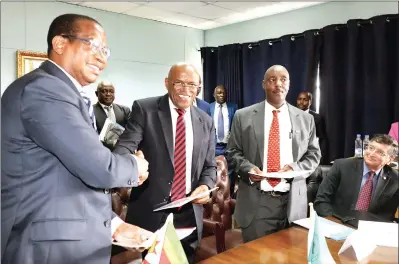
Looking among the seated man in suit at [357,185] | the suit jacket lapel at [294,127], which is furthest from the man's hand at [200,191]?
the seated man in suit at [357,185]

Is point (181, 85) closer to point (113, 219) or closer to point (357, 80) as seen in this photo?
point (113, 219)

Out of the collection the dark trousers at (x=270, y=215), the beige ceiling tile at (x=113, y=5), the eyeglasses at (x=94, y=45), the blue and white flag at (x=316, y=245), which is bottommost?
the dark trousers at (x=270, y=215)

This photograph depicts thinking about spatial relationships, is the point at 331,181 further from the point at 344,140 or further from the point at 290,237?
the point at 344,140

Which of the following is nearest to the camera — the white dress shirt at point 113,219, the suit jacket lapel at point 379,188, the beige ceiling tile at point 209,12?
the white dress shirt at point 113,219

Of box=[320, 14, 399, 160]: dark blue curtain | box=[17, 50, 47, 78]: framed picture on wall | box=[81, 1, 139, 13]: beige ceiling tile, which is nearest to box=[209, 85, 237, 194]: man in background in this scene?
box=[320, 14, 399, 160]: dark blue curtain

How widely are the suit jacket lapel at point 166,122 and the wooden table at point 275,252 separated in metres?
0.56

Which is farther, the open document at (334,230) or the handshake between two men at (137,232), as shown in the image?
the open document at (334,230)

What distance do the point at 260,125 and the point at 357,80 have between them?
289 centimetres

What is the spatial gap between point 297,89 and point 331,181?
3.27 m

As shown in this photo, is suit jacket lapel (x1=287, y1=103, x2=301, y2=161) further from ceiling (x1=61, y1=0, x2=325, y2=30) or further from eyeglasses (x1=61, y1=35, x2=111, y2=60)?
ceiling (x1=61, y1=0, x2=325, y2=30)

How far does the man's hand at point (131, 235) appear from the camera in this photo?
116 centimetres

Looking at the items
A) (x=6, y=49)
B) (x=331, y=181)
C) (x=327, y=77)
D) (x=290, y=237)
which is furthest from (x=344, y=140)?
(x=6, y=49)

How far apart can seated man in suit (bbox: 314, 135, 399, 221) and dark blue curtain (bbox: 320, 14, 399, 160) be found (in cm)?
216

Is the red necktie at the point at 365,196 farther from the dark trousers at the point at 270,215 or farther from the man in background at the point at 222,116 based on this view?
the man in background at the point at 222,116
